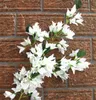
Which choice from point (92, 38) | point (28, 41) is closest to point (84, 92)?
point (92, 38)

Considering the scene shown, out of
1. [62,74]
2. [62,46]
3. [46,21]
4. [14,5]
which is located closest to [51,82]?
[62,74]

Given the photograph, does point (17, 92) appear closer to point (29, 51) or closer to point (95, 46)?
point (29, 51)

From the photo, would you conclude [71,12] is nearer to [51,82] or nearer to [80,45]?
[80,45]

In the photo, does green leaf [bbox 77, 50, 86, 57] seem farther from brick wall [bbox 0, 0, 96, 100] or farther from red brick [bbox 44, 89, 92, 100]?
red brick [bbox 44, 89, 92, 100]

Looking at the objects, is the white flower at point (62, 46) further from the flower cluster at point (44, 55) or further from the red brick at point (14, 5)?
the red brick at point (14, 5)

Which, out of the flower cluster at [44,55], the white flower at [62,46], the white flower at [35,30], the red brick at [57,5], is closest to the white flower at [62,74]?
the flower cluster at [44,55]

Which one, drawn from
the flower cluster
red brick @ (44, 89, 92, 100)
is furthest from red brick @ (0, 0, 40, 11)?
red brick @ (44, 89, 92, 100)
